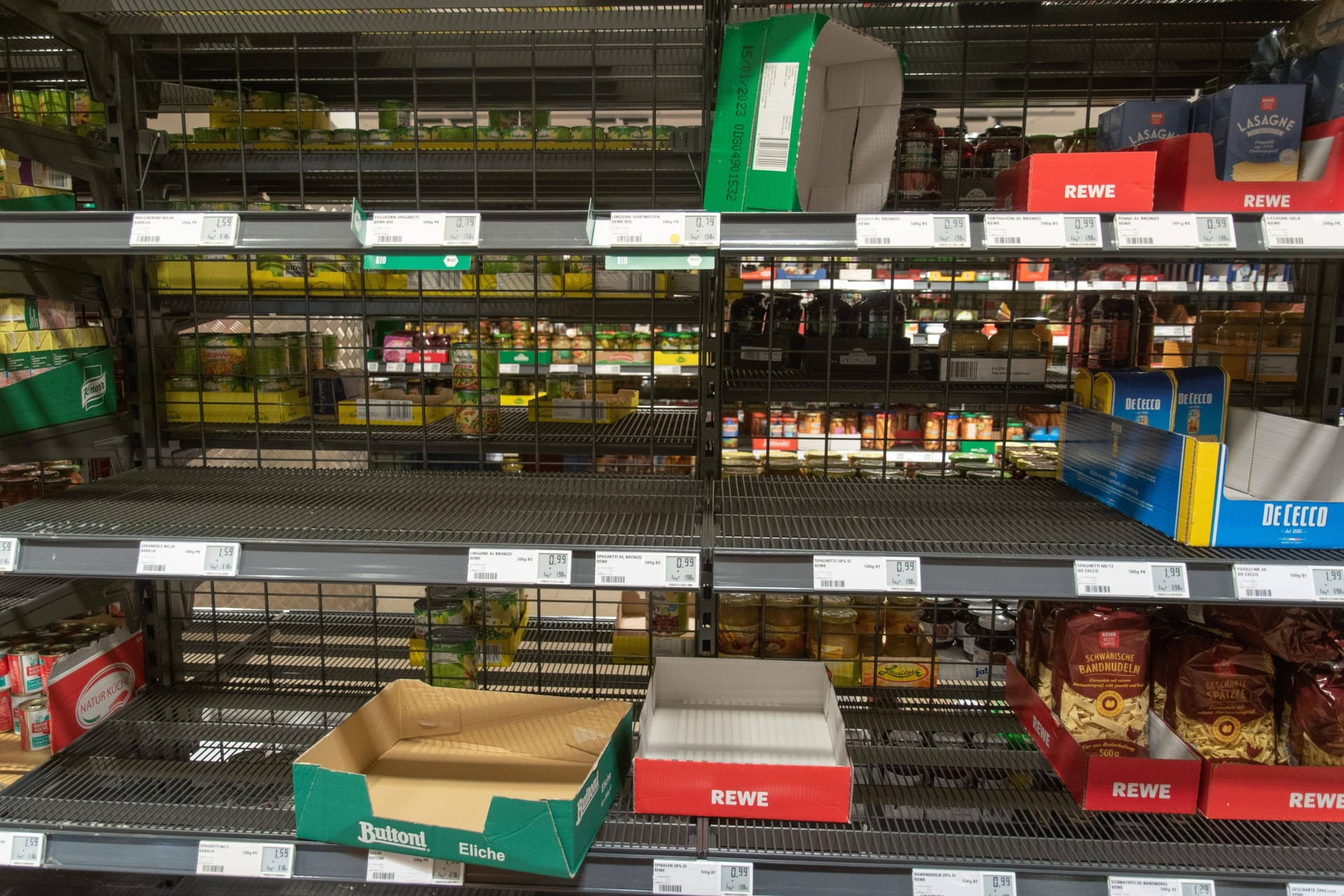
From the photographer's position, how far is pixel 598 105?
223cm

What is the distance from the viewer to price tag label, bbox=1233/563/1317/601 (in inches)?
45.5

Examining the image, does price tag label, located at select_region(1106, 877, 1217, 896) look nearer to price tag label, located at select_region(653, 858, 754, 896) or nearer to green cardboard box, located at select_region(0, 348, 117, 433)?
price tag label, located at select_region(653, 858, 754, 896)

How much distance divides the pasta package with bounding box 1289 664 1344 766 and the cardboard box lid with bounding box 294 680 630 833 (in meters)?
1.06

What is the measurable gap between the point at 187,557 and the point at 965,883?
125 centimetres

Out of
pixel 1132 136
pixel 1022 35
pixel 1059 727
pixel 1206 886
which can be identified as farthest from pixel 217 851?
pixel 1022 35

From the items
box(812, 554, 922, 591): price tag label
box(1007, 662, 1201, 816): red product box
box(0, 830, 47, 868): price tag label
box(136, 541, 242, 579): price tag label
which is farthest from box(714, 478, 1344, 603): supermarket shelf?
box(0, 830, 47, 868): price tag label

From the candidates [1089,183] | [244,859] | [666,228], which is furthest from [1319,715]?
[244,859]

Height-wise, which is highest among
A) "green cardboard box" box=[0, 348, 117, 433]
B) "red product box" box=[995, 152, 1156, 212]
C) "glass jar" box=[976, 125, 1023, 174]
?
"glass jar" box=[976, 125, 1023, 174]

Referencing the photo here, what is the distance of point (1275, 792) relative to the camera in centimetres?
124

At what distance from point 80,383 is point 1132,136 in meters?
1.98

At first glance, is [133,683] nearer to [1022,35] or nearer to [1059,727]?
[1059,727]

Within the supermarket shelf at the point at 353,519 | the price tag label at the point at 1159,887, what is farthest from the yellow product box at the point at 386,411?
the price tag label at the point at 1159,887

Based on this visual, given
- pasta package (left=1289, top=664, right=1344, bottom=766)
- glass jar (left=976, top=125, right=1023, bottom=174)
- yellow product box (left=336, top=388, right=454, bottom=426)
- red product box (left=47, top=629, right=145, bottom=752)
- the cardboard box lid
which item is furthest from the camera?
yellow product box (left=336, top=388, right=454, bottom=426)

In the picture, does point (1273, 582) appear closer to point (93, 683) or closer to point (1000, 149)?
point (1000, 149)
